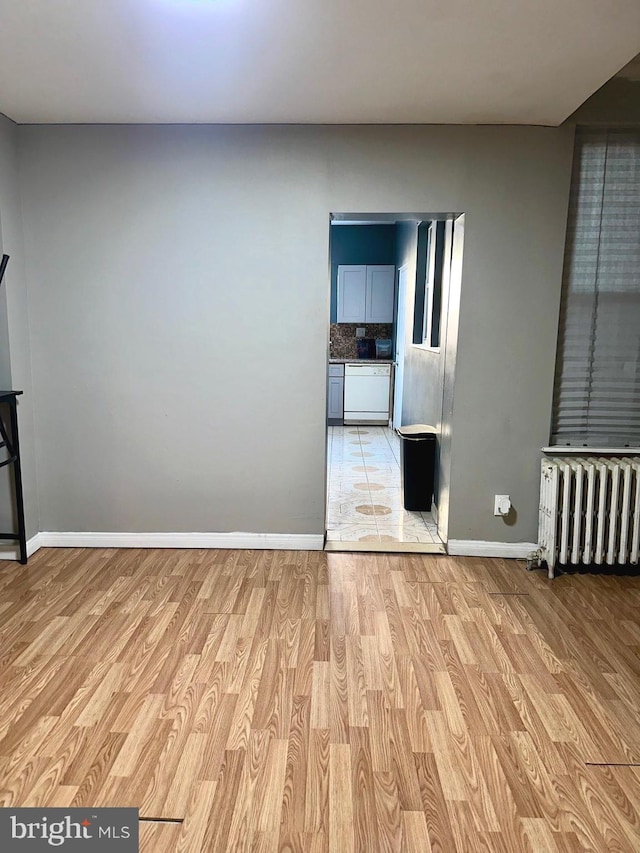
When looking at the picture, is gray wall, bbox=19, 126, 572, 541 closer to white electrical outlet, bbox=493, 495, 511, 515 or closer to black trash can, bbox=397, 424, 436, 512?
white electrical outlet, bbox=493, 495, 511, 515

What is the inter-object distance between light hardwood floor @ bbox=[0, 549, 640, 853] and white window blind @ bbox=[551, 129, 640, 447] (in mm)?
947

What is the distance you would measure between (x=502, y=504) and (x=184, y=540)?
1986 millimetres

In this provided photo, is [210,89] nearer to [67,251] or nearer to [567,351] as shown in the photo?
[67,251]

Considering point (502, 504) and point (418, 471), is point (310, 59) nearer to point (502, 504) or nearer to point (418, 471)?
point (502, 504)

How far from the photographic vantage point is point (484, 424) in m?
3.59

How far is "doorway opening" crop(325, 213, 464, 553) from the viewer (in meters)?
3.84

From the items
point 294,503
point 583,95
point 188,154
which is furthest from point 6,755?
point 583,95

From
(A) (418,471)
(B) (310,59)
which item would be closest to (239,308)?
(B) (310,59)

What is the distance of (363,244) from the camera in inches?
337

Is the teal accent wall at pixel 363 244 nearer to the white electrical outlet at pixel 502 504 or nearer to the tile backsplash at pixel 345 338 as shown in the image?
A: the tile backsplash at pixel 345 338

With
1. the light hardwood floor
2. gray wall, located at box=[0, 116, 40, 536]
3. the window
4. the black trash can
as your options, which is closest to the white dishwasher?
the window

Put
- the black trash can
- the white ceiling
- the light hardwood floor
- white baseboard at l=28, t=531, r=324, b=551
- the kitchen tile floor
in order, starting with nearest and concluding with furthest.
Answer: the light hardwood floor
the white ceiling
white baseboard at l=28, t=531, r=324, b=551
the kitchen tile floor
the black trash can

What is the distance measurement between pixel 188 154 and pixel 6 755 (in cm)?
303

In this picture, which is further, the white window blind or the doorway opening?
the doorway opening
